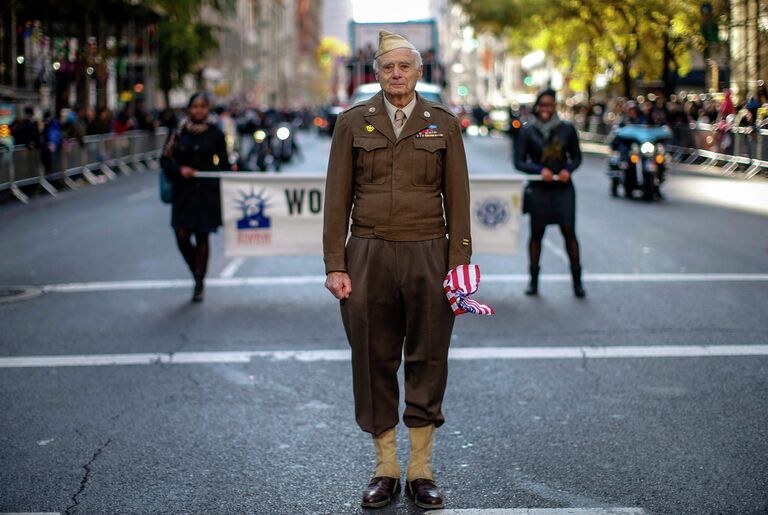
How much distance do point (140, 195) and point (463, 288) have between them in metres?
18.9

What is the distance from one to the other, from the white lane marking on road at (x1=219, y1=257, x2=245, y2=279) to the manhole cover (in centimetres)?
193

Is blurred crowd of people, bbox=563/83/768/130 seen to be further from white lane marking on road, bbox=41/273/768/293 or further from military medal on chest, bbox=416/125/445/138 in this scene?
military medal on chest, bbox=416/125/445/138

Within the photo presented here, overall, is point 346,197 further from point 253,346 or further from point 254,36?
point 254,36

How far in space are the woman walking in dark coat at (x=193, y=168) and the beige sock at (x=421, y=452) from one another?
17.6 ft

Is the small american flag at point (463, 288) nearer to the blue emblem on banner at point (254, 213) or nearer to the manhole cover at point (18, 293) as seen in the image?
the blue emblem on banner at point (254, 213)

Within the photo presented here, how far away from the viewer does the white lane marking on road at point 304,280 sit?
35.3 ft

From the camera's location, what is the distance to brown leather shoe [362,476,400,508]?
4.54 meters

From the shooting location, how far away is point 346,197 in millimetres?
4539

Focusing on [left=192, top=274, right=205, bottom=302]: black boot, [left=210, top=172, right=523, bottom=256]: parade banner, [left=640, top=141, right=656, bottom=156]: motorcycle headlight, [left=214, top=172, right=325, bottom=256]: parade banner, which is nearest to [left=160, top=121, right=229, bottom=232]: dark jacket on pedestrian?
[left=192, top=274, right=205, bottom=302]: black boot

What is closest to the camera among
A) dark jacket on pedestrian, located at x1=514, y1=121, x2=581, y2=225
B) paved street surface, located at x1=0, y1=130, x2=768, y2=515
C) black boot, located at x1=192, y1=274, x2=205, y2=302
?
paved street surface, located at x1=0, y1=130, x2=768, y2=515

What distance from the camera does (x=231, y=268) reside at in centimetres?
1201

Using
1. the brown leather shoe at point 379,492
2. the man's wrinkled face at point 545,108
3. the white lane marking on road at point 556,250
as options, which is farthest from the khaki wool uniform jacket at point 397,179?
the white lane marking on road at point 556,250

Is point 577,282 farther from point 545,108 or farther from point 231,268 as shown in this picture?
point 231,268

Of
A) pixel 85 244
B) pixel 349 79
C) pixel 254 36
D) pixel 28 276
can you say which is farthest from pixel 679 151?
pixel 254 36
